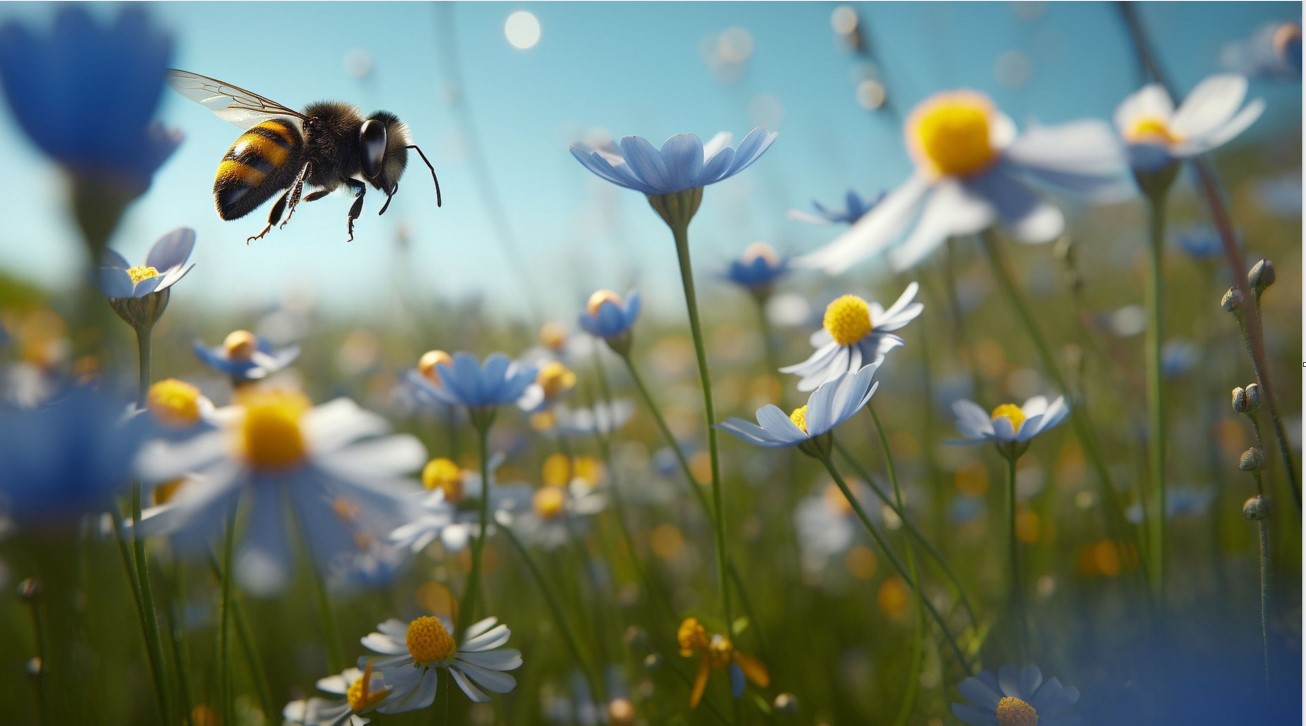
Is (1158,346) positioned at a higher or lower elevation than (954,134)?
lower

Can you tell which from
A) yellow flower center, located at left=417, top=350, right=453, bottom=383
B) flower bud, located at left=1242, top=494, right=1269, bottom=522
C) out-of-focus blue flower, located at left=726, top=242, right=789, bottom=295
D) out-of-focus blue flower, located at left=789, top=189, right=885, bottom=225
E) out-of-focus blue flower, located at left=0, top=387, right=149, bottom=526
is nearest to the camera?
out-of-focus blue flower, located at left=0, top=387, right=149, bottom=526

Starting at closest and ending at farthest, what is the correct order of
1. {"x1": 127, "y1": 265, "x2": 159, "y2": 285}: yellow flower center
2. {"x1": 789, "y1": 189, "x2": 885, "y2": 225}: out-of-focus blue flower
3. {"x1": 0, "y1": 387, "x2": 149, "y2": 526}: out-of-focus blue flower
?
{"x1": 0, "y1": 387, "x2": 149, "y2": 526}: out-of-focus blue flower
{"x1": 127, "y1": 265, "x2": 159, "y2": 285}: yellow flower center
{"x1": 789, "y1": 189, "x2": 885, "y2": 225}: out-of-focus blue flower

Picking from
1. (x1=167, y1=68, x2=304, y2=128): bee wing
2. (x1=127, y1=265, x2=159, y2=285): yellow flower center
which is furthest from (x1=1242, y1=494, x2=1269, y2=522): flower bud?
(x1=167, y1=68, x2=304, y2=128): bee wing

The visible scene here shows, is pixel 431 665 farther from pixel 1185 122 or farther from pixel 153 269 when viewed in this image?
pixel 1185 122

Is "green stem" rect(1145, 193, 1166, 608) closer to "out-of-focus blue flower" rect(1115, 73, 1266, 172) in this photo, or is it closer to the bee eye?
"out-of-focus blue flower" rect(1115, 73, 1266, 172)

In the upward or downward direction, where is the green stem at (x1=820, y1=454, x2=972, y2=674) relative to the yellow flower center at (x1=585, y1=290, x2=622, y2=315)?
downward

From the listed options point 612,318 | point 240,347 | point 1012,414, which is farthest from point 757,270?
point 240,347
